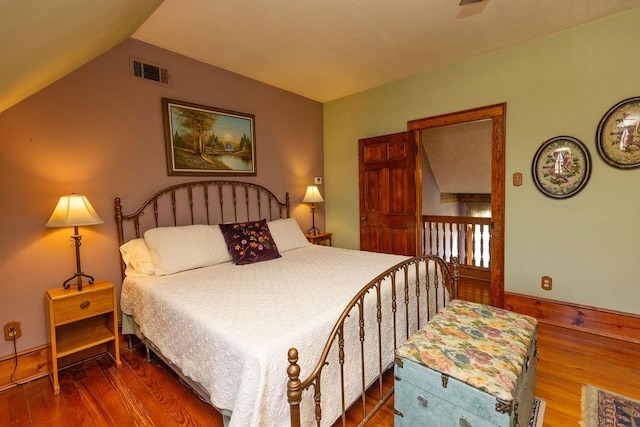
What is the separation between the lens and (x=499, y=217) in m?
3.08

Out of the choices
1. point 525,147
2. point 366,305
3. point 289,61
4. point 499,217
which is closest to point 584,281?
point 499,217

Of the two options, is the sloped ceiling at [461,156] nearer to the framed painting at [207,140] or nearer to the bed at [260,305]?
the framed painting at [207,140]

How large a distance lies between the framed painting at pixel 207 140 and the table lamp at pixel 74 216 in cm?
85

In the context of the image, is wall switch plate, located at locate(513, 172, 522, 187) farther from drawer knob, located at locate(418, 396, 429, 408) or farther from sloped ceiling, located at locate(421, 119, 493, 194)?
drawer knob, located at locate(418, 396, 429, 408)

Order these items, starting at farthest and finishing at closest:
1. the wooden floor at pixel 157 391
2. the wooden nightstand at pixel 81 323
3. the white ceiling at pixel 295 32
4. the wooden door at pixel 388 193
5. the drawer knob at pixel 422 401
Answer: the wooden door at pixel 388 193, the wooden nightstand at pixel 81 323, the wooden floor at pixel 157 391, the white ceiling at pixel 295 32, the drawer knob at pixel 422 401

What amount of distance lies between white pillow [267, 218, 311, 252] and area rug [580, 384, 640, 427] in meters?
2.55

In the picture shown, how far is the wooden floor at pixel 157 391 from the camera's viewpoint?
172cm

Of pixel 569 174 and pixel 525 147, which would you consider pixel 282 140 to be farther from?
pixel 569 174

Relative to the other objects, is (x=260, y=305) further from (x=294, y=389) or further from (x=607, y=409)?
(x=607, y=409)

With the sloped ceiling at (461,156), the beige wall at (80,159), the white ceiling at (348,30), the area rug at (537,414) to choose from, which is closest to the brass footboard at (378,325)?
the area rug at (537,414)

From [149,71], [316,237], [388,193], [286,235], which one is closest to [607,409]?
[388,193]

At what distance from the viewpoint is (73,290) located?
2152 mm

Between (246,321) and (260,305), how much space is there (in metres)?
0.21

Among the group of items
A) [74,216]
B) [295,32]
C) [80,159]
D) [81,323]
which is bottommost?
[81,323]
